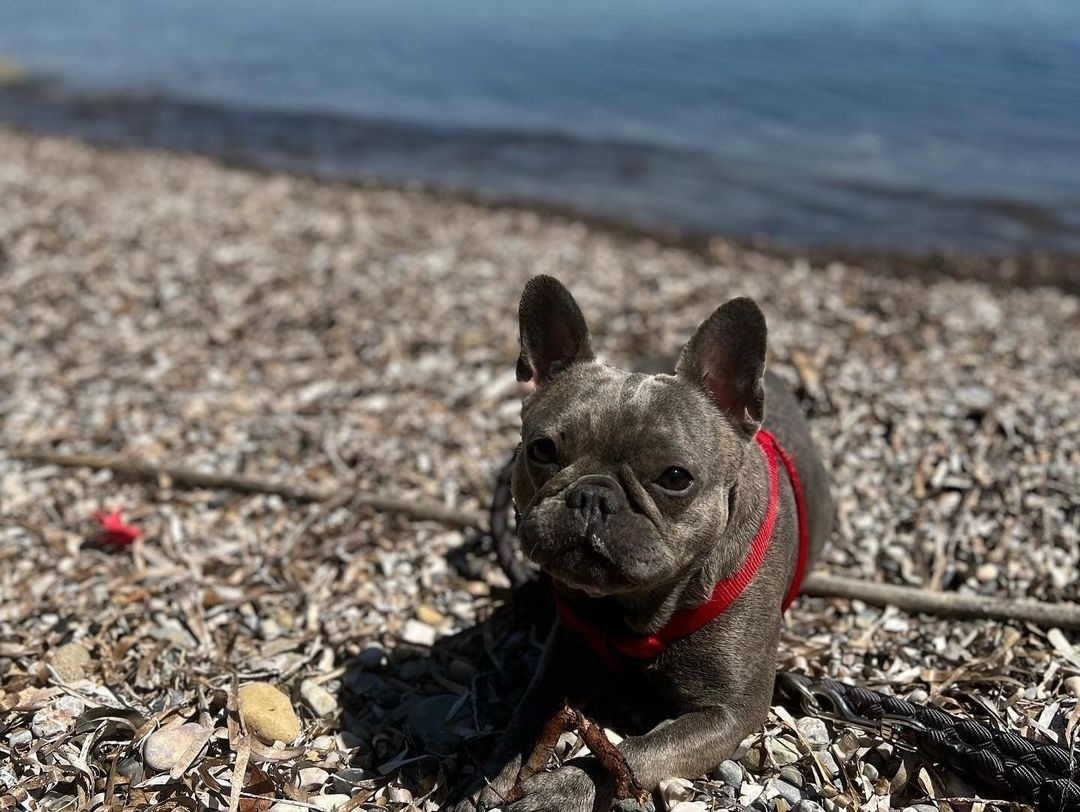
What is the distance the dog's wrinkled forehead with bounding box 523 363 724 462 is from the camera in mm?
3037

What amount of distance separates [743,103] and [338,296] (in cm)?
1283

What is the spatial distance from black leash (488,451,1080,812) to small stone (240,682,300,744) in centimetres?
180

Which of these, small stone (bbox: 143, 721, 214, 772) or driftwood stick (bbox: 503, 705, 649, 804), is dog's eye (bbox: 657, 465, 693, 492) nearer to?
driftwood stick (bbox: 503, 705, 649, 804)

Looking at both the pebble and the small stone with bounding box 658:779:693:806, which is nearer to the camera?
the small stone with bounding box 658:779:693:806

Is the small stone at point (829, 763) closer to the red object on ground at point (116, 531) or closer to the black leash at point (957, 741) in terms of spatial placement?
the black leash at point (957, 741)

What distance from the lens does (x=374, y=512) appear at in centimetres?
499

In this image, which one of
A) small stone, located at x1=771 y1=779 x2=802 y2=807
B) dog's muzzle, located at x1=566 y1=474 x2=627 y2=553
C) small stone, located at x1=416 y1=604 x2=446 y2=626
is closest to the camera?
dog's muzzle, located at x1=566 y1=474 x2=627 y2=553

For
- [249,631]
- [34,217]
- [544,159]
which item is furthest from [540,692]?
[544,159]

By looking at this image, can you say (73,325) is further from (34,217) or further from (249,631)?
(249,631)

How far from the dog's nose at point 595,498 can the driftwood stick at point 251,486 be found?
200 cm

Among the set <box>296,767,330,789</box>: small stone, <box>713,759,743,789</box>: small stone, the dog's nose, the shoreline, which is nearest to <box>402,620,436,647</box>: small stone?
<box>296,767,330,789</box>: small stone

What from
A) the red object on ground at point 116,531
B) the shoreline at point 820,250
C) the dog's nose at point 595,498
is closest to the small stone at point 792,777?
the dog's nose at point 595,498

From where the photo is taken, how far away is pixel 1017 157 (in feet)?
48.5

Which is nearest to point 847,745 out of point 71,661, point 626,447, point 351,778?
point 626,447
